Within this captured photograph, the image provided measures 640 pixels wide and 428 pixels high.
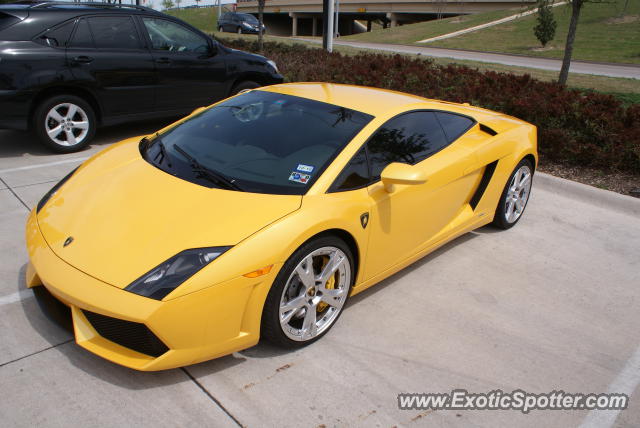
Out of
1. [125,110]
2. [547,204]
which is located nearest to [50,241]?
[125,110]

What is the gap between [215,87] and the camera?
7.54 metres

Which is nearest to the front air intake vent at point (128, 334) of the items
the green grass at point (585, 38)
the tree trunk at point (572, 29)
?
the tree trunk at point (572, 29)

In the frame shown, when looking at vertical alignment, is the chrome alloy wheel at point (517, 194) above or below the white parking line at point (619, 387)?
above

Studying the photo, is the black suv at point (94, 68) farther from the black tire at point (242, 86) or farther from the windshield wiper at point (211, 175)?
the windshield wiper at point (211, 175)

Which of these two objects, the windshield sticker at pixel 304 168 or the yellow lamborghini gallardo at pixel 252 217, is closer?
the yellow lamborghini gallardo at pixel 252 217

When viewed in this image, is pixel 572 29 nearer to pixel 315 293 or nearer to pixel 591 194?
pixel 591 194

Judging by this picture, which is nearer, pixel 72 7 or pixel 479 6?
pixel 72 7

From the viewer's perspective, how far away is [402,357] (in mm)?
3072

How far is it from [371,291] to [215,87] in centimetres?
479

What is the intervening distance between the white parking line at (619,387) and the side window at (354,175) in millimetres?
1729

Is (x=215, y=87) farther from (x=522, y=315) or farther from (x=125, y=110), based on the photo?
(x=522, y=315)

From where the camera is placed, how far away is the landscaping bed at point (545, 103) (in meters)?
6.19

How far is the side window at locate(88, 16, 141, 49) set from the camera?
253 inches

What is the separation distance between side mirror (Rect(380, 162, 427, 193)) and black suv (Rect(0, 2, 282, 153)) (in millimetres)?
4560
